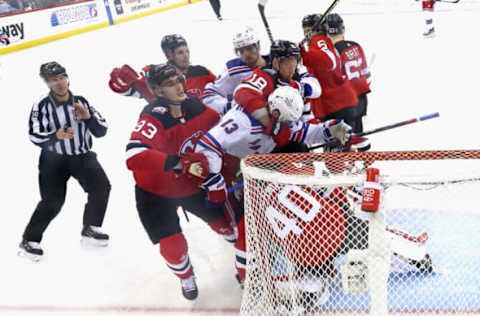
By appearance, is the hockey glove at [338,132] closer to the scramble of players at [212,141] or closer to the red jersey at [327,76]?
the scramble of players at [212,141]

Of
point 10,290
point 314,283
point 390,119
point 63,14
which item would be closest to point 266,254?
point 314,283

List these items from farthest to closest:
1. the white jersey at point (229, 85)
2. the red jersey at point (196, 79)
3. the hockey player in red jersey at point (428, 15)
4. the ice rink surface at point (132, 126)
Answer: the hockey player in red jersey at point (428, 15) → the red jersey at point (196, 79) → the white jersey at point (229, 85) → the ice rink surface at point (132, 126)

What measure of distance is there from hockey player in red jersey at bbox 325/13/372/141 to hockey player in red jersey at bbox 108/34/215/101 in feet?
2.86

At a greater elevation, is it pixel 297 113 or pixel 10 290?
pixel 297 113

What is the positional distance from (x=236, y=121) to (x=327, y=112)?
112 cm

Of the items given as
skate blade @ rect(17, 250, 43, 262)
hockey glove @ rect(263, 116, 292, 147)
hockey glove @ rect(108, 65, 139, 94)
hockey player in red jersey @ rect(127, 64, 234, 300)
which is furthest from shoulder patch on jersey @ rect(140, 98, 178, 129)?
skate blade @ rect(17, 250, 43, 262)

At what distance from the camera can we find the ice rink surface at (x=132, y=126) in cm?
241

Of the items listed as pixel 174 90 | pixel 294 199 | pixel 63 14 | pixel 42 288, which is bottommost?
pixel 42 288

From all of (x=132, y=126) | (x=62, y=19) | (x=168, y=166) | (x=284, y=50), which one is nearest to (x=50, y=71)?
(x=168, y=166)

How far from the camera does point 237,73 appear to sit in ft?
8.87

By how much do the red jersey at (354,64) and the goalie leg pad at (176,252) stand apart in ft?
5.35

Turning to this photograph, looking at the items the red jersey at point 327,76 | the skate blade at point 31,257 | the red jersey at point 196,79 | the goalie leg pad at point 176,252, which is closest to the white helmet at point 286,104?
the goalie leg pad at point 176,252

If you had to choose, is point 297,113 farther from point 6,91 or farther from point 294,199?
point 6,91

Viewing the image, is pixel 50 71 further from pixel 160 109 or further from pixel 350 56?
pixel 350 56
